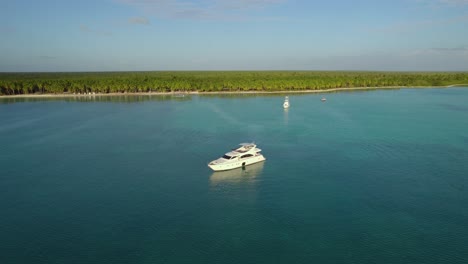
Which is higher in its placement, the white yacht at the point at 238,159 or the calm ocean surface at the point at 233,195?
the white yacht at the point at 238,159

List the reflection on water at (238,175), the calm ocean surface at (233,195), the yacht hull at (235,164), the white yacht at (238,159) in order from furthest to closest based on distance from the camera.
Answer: the white yacht at (238,159)
the yacht hull at (235,164)
the reflection on water at (238,175)
the calm ocean surface at (233,195)

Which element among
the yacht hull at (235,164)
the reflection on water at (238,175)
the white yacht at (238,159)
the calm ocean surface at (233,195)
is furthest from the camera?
the white yacht at (238,159)

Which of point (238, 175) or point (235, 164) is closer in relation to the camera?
point (238, 175)

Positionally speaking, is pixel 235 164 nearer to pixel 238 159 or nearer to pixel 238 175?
pixel 238 159

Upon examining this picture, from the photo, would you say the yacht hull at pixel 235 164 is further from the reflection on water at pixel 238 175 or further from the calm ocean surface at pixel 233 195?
the calm ocean surface at pixel 233 195

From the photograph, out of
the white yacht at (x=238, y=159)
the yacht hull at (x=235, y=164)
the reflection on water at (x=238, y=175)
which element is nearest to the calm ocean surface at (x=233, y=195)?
the reflection on water at (x=238, y=175)

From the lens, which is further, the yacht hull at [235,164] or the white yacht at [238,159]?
the white yacht at [238,159]

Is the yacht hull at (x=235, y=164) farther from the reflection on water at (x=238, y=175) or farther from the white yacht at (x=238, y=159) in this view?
the reflection on water at (x=238, y=175)

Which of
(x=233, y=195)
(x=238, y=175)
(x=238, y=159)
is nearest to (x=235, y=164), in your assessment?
(x=238, y=159)
